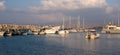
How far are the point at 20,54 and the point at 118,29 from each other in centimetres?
12376

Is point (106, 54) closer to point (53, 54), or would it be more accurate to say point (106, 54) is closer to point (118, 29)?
point (53, 54)

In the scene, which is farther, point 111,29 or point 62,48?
point 111,29

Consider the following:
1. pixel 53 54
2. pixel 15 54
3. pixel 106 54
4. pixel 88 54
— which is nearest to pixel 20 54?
pixel 15 54

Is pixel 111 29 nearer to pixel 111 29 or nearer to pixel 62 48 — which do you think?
pixel 111 29

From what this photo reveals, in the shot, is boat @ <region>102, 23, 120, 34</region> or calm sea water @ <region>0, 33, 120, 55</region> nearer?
calm sea water @ <region>0, 33, 120, 55</region>

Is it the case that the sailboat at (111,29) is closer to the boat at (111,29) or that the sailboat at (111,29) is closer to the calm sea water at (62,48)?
the boat at (111,29)

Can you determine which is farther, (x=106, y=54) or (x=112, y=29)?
(x=112, y=29)

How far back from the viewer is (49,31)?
6265 inches

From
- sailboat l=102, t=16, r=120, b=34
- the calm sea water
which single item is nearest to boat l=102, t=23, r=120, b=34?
sailboat l=102, t=16, r=120, b=34

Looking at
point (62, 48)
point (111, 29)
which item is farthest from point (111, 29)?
point (62, 48)

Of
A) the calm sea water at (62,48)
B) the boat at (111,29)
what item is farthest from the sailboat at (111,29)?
the calm sea water at (62,48)

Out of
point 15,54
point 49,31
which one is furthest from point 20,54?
point 49,31

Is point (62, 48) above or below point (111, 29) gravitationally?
above

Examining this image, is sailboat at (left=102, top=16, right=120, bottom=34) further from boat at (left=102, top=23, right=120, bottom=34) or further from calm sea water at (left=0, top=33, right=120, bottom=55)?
calm sea water at (left=0, top=33, right=120, bottom=55)
